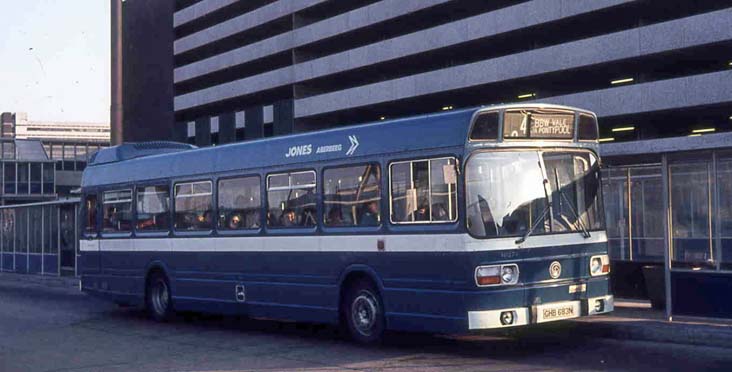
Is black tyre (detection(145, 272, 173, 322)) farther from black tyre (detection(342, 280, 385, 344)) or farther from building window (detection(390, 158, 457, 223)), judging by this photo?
building window (detection(390, 158, 457, 223))

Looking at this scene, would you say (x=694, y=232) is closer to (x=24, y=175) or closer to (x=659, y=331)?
(x=659, y=331)

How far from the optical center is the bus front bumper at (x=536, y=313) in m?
12.5

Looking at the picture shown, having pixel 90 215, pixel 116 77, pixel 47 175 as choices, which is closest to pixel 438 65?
pixel 116 77

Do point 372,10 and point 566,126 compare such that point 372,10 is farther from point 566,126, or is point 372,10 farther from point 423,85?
point 566,126

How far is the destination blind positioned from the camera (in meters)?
13.0

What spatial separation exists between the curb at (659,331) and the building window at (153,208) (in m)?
7.96

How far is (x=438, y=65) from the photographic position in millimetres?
59312

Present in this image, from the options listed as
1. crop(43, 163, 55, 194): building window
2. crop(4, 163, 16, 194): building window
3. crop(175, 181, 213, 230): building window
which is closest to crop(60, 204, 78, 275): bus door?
crop(175, 181, 213, 230): building window

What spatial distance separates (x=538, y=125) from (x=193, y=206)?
284 inches

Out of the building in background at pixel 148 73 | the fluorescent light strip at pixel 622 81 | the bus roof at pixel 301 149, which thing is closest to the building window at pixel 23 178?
the building in background at pixel 148 73

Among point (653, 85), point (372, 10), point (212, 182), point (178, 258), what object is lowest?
point (178, 258)

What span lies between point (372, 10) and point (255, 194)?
44270 mm

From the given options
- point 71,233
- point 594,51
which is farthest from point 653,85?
point 71,233

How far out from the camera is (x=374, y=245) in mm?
14016
